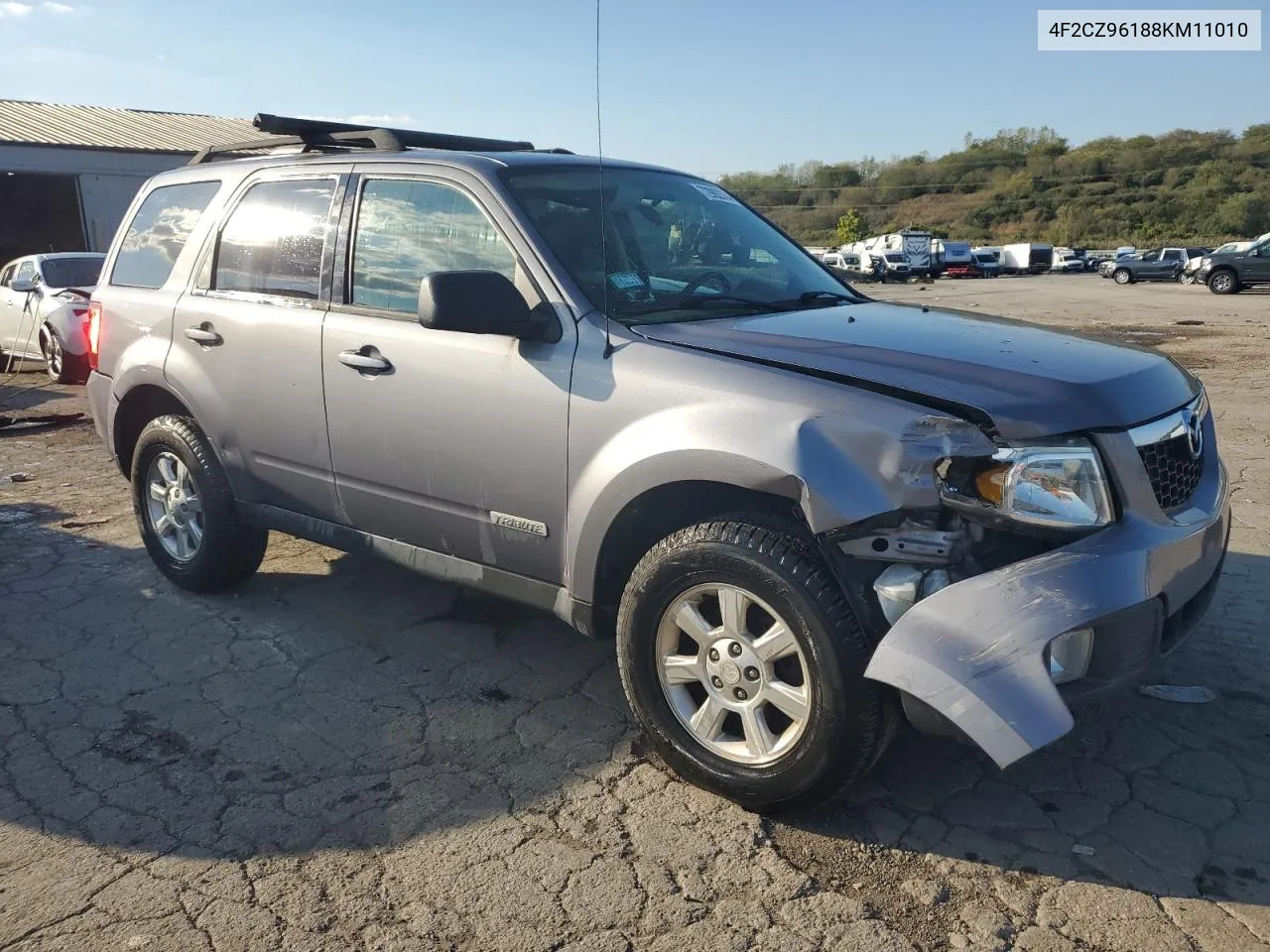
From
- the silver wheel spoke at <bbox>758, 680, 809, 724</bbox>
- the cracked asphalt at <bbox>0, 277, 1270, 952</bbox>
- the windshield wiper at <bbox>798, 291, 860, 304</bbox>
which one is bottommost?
the cracked asphalt at <bbox>0, 277, 1270, 952</bbox>

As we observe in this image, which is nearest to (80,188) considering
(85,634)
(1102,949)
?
(85,634)

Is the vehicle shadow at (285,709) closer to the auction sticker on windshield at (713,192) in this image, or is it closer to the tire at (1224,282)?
the auction sticker on windshield at (713,192)

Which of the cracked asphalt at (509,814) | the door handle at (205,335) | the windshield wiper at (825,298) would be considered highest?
the windshield wiper at (825,298)

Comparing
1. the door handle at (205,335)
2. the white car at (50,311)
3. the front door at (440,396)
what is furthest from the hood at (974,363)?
the white car at (50,311)

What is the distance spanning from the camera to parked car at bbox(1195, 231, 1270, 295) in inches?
1135

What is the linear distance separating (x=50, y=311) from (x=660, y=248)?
1039cm

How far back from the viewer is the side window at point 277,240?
4.00 m

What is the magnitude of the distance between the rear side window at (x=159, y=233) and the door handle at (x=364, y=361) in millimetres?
1374

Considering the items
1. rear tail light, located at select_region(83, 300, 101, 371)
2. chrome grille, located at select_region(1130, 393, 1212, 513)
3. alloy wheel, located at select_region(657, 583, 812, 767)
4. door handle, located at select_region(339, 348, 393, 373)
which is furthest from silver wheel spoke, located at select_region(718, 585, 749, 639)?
rear tail light, located at select_region(83, 300, 101, 371)

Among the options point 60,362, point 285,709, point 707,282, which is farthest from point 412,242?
point 60,362

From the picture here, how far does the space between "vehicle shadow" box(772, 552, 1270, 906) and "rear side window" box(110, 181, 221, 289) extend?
3.64 metres

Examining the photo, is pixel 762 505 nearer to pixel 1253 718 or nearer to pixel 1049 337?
pixel 1049 337

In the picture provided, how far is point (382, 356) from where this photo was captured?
3635mm

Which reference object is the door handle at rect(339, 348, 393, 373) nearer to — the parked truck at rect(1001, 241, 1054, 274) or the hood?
the hood
